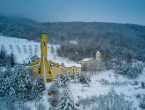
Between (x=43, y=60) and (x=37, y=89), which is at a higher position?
(x=43, y=60)

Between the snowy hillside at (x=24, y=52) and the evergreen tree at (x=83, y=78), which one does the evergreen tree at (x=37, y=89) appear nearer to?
the evergreen tree at (x=83, y=78)

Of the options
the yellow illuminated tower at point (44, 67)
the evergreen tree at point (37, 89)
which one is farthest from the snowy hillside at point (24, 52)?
the evergreen tree at point (37, 89)

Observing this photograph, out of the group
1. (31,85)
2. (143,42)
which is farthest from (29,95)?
(143,42)

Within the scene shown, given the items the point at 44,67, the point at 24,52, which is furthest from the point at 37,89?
the point at 24,52

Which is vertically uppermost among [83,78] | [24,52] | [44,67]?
[24,52]

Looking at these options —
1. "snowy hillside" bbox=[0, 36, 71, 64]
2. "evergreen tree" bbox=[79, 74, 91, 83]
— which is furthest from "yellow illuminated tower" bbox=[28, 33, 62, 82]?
"snowy hillside" bbox=[0, 36, 71, 64]

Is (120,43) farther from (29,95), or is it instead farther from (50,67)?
(29,95)

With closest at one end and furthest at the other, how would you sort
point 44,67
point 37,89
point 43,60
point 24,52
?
point 37,89 < point 44,67 < point 43,60 < point 24,52

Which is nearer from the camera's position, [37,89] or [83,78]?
[37,89]

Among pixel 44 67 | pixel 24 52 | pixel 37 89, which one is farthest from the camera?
pixel 24 52

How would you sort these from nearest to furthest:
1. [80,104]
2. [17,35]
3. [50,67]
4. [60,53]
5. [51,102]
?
[51,102], [80,104], [50,67], [60,53], [17,35]

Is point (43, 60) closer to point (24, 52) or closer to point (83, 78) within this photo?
point (83, 78)
